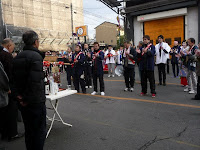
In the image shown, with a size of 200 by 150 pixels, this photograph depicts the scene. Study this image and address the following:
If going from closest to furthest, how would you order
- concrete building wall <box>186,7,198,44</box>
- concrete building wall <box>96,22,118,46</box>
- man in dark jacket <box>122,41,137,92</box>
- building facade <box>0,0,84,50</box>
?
man in dark jacket <box>122,41,137,92</box>, concrete building wall <box>186,7,198,44</box>, building facade <box>0,0,84,50</box>, concrete building wall <box>96,22,118,46</box>

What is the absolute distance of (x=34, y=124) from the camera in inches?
118

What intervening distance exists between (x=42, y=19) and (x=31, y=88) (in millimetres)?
34499

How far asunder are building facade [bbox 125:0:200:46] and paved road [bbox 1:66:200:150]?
10838 mm

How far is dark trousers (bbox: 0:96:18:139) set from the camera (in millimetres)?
4185

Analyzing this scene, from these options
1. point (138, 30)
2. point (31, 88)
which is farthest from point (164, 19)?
point (31, 88)

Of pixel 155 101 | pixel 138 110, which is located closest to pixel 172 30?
pixel 155 101

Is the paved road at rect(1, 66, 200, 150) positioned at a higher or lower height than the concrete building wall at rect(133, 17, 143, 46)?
lower

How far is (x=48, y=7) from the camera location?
118 ft

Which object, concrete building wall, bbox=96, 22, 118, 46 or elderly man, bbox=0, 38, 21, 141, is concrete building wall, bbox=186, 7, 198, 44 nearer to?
elderly man, bbox=0, 38, 21, 141

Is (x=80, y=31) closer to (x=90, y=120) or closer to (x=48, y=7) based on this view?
(x=90, y=120)

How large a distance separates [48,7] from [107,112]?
1361 inches

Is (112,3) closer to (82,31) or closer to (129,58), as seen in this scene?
(82,31)

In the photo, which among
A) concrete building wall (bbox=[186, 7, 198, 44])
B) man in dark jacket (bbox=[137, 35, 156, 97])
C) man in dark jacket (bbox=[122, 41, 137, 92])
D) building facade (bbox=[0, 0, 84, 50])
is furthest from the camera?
building facade (bbox=[0, 0, 84, 50])

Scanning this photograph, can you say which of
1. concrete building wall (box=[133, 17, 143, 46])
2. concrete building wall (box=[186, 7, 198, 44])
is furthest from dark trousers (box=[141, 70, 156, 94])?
concrete building wall (box=[133, 17, 143, 46])
